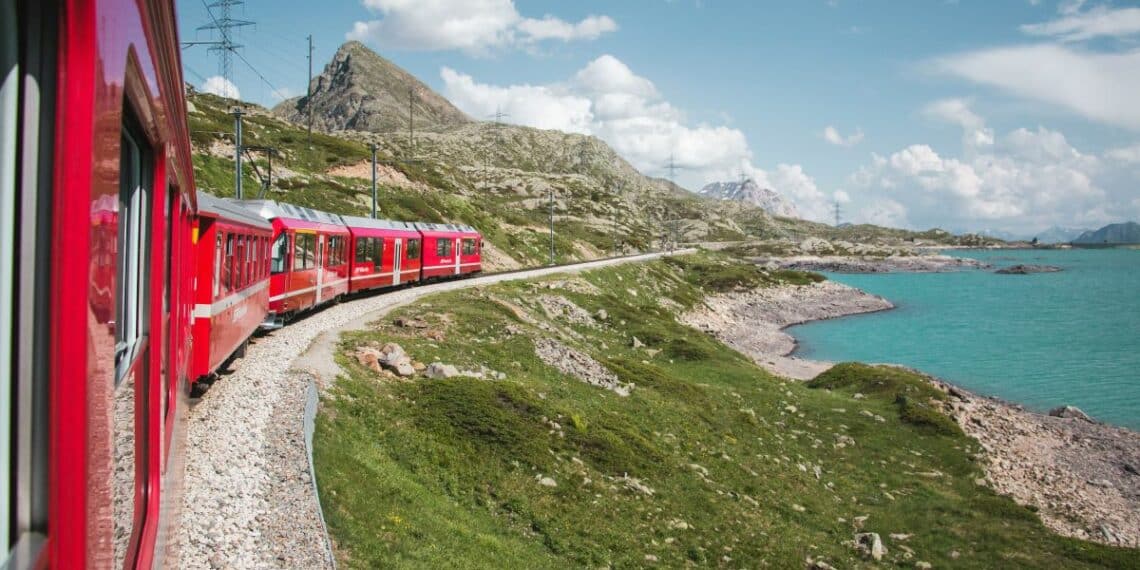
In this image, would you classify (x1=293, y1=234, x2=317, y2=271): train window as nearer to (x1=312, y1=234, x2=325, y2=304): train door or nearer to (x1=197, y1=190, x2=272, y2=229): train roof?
(x1=312, y1=234, x2=325, y2=304): train door

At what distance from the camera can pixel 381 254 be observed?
3591 cm

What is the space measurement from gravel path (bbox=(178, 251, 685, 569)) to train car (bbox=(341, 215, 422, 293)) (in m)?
15.6

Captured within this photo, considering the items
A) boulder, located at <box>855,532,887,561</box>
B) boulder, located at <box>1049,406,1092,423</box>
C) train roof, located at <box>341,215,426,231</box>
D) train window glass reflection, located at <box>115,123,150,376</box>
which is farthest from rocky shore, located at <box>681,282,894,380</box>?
train window glass reflection, located at <box>115,123,150,376</box>

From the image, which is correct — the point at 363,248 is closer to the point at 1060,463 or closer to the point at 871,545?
the point at 871,545

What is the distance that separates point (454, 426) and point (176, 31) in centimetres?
1365

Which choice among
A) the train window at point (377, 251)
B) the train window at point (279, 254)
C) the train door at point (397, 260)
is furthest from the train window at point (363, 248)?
the train window at point (279, 254)

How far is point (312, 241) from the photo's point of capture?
2606 centimetres

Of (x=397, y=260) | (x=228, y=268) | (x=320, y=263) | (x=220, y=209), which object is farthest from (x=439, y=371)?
(x=397, y=260)

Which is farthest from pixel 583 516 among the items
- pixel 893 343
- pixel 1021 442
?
pixel 893 343

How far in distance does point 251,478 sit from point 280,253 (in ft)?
42.9

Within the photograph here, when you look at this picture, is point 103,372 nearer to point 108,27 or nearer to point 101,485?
point 101,485

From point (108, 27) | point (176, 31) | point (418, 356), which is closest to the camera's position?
point (108, 27)

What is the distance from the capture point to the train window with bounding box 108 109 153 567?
12.0 feet

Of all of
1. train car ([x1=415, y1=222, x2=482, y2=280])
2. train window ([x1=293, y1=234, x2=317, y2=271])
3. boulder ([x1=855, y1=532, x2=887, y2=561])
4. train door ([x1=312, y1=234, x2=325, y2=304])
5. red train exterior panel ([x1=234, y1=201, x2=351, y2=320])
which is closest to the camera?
boulder ([x1=855, y1=532, x2=887, y2=561])
